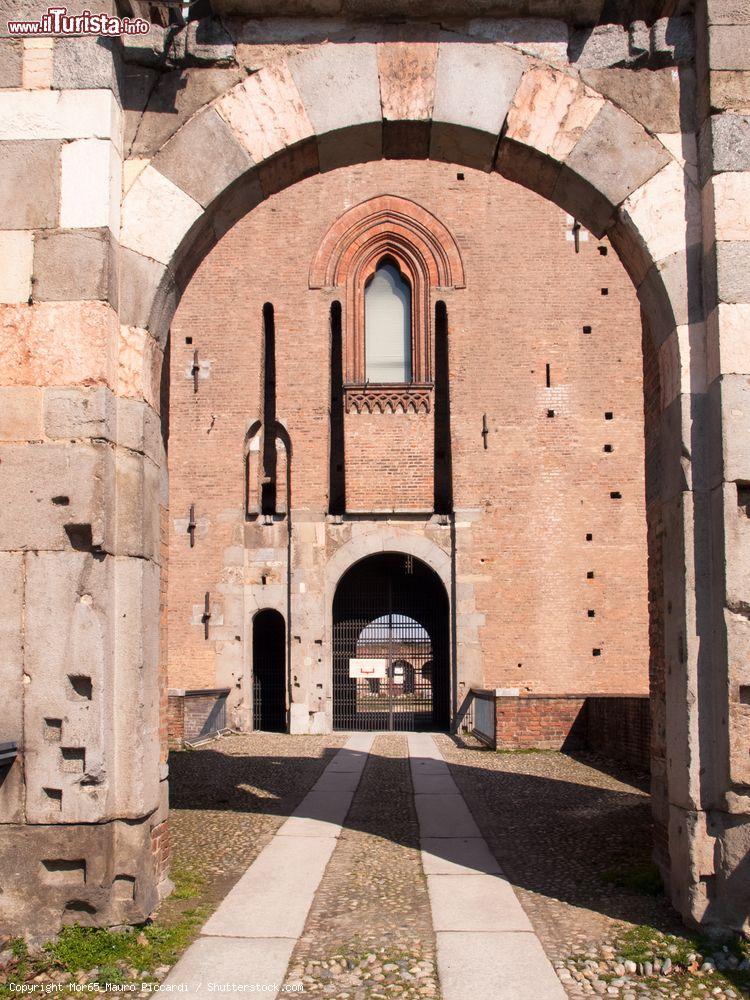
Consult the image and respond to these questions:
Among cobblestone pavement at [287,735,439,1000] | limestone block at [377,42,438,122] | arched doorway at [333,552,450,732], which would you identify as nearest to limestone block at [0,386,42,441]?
limestone block at [377,42,438,122]

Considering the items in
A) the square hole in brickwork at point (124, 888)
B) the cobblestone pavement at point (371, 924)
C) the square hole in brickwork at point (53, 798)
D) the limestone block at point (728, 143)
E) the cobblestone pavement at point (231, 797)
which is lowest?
the cobblestone pavement at point (231, 797)

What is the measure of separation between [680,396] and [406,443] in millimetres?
11582

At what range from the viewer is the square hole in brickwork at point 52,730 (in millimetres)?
4582

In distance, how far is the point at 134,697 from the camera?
15.7 ft

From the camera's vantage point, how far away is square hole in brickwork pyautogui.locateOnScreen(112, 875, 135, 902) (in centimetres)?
461

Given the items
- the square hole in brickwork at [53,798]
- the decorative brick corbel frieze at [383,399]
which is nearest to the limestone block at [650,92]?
the square hole in brickwork at [53,798]

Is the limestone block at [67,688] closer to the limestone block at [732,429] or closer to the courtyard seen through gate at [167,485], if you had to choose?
the courtyard seen through gate at [167,485]

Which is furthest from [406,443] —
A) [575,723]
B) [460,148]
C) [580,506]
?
[460,148]

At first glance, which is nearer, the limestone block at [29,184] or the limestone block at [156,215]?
the limestone block at [29,184]

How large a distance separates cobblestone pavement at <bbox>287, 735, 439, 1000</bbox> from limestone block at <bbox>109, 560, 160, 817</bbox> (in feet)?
3.53

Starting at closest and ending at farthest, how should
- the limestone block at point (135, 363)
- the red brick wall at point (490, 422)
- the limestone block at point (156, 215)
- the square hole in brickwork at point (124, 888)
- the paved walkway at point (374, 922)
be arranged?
1. the paved walkway at point (374, 922)
2. the square hole in brickwork at point (124, 888)
3. the limestone block at point (135, 363)
4. the limestone block at point (156, 215)
5. the red brick wall at point (490, 422)

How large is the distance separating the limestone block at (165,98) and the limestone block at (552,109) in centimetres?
158

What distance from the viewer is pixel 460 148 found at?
5.59m

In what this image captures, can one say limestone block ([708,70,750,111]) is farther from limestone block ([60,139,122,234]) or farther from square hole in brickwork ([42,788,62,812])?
square hole in brickwork ([42,788,62,812])
